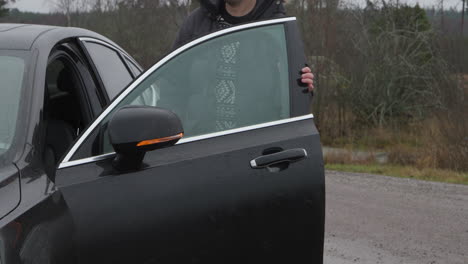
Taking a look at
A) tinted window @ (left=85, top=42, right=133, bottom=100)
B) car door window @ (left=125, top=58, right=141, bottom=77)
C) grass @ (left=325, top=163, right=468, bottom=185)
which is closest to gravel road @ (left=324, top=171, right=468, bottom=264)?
grass @ (left=325, top=163, right=468, bottom=185)

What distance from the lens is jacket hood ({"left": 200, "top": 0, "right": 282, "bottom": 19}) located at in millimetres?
3627

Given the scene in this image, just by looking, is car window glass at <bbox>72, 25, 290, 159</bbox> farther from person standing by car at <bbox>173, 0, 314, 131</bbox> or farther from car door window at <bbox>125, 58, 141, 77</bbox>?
car door window at <bbox>125, 58, 141, 77</bbox>

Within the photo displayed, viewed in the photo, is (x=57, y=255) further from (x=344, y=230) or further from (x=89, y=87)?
(x=344, y=230)

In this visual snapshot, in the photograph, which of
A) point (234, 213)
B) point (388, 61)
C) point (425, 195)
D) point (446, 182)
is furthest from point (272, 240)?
point (388, 61)

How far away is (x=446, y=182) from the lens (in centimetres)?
1192

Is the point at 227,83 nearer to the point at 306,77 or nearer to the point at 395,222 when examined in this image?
the point at 306,77

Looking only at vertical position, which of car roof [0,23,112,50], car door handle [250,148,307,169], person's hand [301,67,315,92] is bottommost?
car door handle [250,148,307,169]

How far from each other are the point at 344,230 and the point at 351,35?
483 inches

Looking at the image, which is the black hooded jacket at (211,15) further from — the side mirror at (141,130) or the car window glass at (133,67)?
the side mirror at (141,130)

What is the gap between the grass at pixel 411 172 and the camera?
40.5ft

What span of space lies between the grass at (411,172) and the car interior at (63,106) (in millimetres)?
9059

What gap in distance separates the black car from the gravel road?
3.64 meters

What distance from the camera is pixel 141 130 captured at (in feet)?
8.54

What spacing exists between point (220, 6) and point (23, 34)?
1.07 meters
